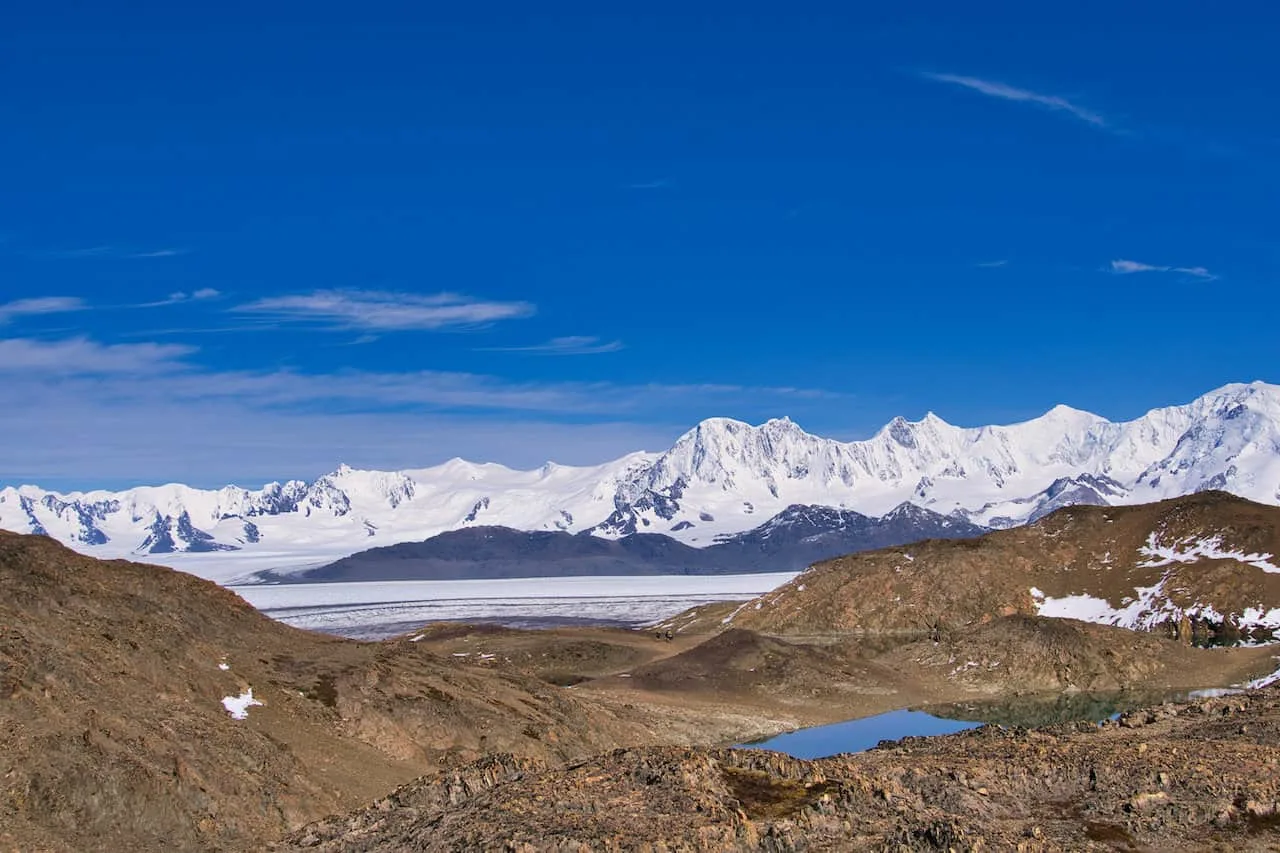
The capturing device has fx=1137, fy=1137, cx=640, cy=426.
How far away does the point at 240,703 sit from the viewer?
6388 centimetres

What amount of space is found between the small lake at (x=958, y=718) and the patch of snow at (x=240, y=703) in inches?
1703

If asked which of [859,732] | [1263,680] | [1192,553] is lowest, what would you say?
[859,732]

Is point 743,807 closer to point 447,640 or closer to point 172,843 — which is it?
point 172,843

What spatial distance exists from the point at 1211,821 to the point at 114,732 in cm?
4462

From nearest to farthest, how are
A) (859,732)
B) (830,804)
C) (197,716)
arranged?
(830,804), (197,716), (859,732)

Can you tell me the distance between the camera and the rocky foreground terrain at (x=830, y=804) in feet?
112

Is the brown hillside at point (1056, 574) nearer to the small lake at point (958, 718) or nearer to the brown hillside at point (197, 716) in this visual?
the small lake at point (958, 718)

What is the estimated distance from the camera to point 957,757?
52094mm

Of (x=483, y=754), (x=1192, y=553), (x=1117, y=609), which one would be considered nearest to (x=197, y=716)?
(x=483, y=754)

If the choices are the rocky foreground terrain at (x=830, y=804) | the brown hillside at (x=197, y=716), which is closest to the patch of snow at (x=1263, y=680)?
the brown hillside at (x=197, y=716)

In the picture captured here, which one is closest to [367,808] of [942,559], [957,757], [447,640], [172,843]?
[172,843]

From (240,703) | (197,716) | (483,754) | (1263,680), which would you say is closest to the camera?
(197,716)

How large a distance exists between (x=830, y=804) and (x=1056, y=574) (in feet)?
515

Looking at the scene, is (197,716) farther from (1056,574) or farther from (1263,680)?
(1056,574)
